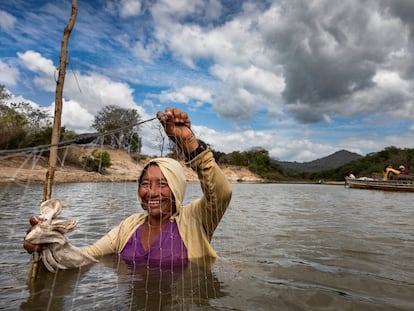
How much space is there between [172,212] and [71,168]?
27487mm

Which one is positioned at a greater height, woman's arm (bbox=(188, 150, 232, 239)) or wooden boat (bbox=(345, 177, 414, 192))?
woman's arm (bbox=(188, 150, 232, 239))

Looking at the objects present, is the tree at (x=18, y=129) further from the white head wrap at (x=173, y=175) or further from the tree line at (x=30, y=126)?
the white head wrap at (x=173, y=175)

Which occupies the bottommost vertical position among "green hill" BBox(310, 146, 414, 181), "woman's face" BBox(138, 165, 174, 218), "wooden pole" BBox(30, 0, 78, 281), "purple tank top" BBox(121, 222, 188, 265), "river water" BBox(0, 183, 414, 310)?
"river water" BBox(0, 183, 414, 310)

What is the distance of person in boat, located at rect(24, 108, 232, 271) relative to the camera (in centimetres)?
246

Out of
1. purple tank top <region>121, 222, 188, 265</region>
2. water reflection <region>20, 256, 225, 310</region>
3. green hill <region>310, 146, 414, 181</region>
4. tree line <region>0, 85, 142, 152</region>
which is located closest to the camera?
water reflection <region>20, 256, 225, 310</region>

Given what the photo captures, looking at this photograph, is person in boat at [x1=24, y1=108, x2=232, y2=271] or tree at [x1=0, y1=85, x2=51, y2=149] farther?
tree at [x1=0, y1=85, x2=51, y2=149]

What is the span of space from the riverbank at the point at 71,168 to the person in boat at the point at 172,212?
0.38 m

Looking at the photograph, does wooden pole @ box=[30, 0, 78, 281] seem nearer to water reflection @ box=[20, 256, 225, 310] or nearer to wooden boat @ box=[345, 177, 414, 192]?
water reflection @ box=[20, 256, 225, 310]

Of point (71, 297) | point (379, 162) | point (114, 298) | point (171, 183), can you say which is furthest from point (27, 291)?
point (379, 162)

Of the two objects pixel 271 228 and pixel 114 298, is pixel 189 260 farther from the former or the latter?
pixel 271 228

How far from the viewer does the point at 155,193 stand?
8.88ft

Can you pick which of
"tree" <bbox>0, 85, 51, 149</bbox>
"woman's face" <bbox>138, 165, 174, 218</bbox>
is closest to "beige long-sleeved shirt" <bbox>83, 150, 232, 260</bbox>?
"woman's face" <bbox>138, 165, 174, 218</bbox>

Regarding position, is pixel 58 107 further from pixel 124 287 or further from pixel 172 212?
pixel 124 287

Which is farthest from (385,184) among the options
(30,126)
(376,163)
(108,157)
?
(376,163)
